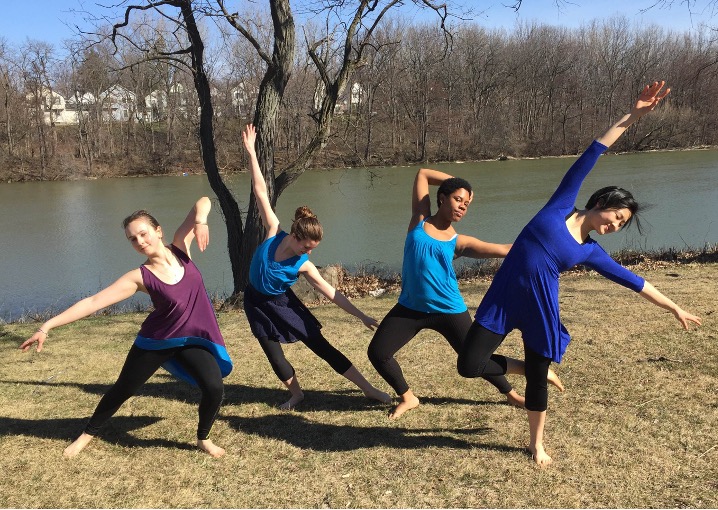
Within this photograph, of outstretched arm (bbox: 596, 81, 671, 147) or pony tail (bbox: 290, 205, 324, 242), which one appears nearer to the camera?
outstretched arm (bbox: 596, 81, 671, 147)

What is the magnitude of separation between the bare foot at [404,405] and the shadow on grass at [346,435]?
16cm

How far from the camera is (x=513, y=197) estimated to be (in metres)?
22.8

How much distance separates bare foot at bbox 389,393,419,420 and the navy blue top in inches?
51.7

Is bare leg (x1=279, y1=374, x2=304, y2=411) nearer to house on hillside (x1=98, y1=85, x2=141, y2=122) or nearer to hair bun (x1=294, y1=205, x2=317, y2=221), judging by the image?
hair bun (x1=294, y1=205, x2=317, y2=221)

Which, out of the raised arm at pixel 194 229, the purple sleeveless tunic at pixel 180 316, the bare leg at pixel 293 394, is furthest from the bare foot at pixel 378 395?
the raised arm at pixel 194 229

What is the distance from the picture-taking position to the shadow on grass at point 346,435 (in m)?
3.89

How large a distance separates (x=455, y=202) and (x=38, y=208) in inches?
1012

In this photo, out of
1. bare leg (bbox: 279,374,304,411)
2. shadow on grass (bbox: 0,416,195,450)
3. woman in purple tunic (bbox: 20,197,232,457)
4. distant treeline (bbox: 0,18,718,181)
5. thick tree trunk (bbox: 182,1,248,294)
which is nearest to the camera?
woman in purple tunic (bbox: 20,197,232,457)

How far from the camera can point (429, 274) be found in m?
3.97

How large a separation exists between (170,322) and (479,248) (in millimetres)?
2013

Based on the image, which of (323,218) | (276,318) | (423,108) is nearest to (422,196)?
(276,318)

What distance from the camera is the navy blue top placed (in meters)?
3.24

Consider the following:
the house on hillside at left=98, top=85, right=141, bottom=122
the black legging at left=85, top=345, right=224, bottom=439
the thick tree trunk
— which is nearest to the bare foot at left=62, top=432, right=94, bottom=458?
the black legging at left=85, top=345, right=224, bottom=439

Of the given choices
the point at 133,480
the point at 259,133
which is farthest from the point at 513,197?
the point at 133,480
